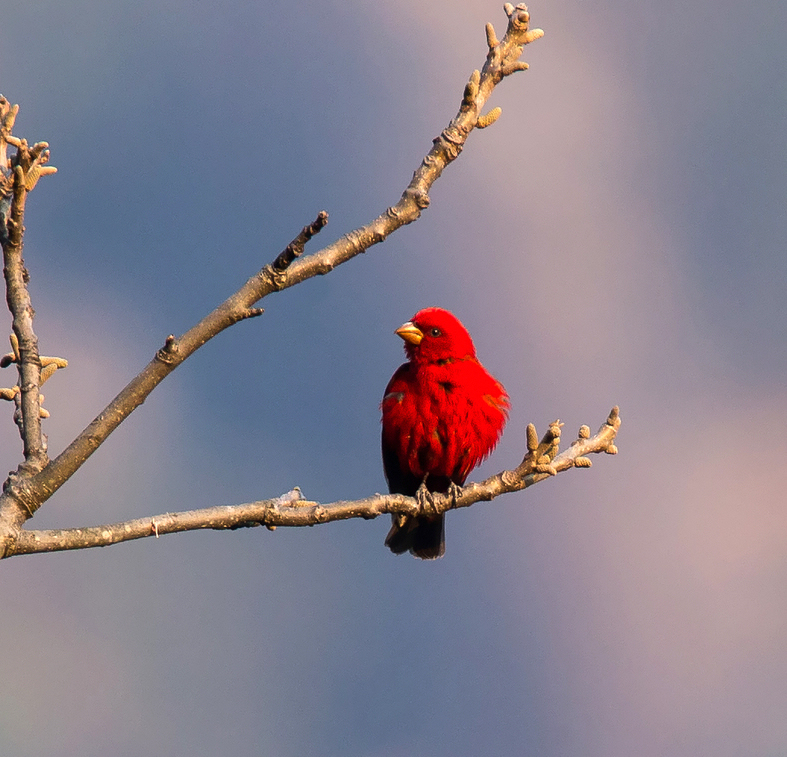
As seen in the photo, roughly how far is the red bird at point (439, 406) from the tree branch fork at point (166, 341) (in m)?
2.50

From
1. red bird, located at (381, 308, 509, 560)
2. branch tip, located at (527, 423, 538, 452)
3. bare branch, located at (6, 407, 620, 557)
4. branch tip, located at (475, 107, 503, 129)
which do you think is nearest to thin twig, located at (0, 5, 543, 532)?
bare branch, located at (6, 407, 620, 557)

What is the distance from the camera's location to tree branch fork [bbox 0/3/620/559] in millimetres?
4164

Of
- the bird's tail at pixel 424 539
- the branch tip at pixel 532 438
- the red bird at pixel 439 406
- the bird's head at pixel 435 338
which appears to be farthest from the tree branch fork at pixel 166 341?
the bird's tail at pixel 424 539

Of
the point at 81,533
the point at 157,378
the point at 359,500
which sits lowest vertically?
the point at 81,533

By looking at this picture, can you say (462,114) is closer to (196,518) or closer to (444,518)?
(196,518)

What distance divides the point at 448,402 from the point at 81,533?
3.91 meters

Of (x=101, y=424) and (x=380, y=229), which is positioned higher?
(x=380, y=229)

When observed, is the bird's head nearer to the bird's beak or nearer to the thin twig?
the bird's beak

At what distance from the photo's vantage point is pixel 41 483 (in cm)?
423

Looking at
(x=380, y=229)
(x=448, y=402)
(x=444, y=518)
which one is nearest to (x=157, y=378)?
(x=380, y=229)

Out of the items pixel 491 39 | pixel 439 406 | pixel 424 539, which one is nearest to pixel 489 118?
pixel 491 39

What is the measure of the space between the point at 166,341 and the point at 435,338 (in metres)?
4.03

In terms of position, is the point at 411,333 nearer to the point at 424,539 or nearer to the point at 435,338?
the point at 435,338

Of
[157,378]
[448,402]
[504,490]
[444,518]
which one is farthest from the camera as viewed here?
[444,518]
